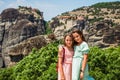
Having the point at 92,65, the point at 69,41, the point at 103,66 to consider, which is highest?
the point at 69,41

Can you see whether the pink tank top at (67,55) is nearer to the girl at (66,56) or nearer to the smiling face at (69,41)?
the girl at (66,56)

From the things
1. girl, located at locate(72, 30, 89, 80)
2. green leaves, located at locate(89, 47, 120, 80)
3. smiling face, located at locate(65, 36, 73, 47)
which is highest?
smiling face, located at locate(65, 36, 73, 47)

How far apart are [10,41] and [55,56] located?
369 feet

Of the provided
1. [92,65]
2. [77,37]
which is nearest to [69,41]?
[77,37]

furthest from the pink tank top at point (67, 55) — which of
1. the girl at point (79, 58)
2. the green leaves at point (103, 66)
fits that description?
the green leaves at point (103, 66)

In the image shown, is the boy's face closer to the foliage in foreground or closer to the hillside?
the foliage in foreground

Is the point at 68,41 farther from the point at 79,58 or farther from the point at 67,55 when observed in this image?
the point at 79,58

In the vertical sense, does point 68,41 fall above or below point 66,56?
above

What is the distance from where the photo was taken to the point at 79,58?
10.8 meters

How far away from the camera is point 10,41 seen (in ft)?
479

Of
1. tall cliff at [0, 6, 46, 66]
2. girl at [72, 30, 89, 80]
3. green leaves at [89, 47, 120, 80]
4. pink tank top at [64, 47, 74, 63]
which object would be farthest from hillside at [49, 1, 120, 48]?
pink tank top at [64, 47, 74, 63]

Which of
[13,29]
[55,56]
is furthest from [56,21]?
[55,56]

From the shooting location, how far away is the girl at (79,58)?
10.6 m

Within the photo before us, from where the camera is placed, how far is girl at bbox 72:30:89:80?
34.8 ft
